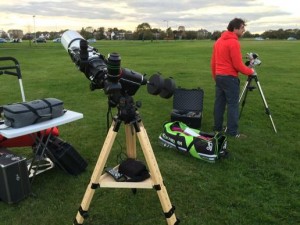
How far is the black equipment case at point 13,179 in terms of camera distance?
13.4 ft

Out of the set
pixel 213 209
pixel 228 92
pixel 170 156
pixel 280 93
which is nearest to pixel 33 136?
pixel 170 156

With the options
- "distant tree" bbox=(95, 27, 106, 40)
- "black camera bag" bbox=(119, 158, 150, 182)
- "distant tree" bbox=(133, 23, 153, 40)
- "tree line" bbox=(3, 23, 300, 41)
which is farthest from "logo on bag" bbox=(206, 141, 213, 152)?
"distant tree" bbox=(95, 27, 106, 40)

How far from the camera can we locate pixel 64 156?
489cm

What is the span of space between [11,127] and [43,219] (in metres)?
1.21

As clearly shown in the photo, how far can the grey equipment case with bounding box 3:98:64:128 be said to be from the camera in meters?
3.95

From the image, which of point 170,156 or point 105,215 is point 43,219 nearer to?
point 105,215

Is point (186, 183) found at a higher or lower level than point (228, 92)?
lower

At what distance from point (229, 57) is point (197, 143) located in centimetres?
191

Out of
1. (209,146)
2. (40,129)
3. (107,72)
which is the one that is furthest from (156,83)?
(209,146)

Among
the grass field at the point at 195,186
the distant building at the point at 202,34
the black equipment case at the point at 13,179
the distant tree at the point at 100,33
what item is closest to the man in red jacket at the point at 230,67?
the grass field at the point at 195,186

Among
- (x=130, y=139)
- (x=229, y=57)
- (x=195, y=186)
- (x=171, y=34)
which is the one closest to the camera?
(x=130, y=139)

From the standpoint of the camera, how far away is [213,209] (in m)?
Answer: 4.18

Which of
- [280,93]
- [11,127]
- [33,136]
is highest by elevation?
[11,127]

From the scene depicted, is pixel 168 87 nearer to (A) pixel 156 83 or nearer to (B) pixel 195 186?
(A) pixel 156 83
